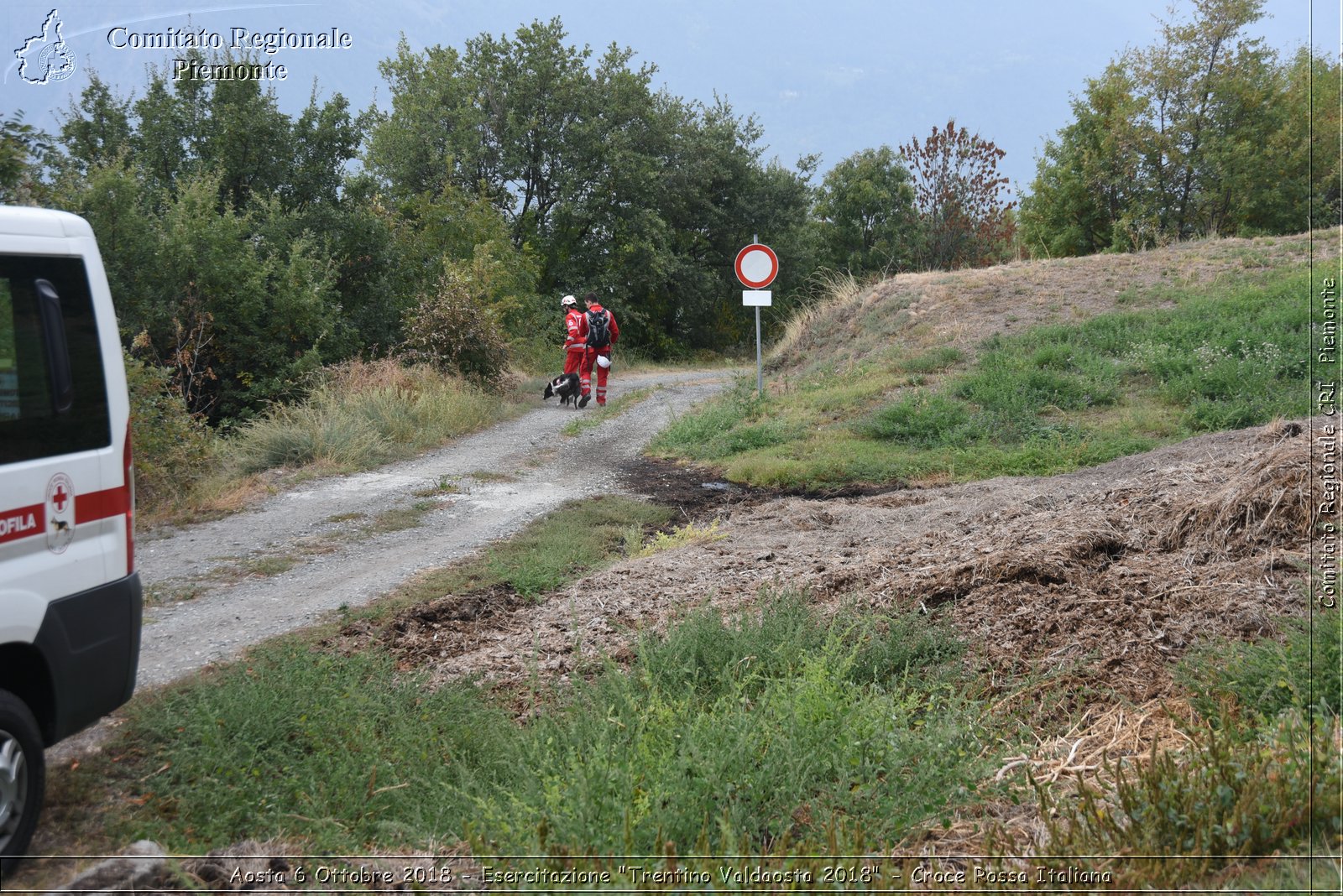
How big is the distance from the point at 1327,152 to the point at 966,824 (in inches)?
1318

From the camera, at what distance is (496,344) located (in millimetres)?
18578

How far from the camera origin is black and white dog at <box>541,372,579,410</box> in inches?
702

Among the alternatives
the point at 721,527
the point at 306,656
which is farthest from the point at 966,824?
the point at 721,527

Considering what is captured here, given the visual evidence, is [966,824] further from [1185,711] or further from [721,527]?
[721,527]

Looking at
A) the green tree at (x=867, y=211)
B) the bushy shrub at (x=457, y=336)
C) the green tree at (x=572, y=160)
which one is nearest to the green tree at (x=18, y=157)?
the bushy shrub at (x=457, y=336)

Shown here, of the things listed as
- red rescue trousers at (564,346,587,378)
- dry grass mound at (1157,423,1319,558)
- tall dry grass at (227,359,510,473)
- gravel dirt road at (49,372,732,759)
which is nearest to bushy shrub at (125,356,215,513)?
gravel dirt road at (49,372,732,759)

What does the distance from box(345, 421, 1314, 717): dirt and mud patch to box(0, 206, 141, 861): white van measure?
175 centimetres

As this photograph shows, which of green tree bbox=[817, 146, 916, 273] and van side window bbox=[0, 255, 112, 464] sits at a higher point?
green tree bbox=[817, 146, 916, 273]

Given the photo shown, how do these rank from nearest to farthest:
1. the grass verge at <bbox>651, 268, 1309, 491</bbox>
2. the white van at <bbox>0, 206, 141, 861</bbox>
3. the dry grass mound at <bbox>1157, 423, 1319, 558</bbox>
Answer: the white van at <bbox>0, 206, 141, 861</bbox>, the dry grass mound at <bbox>1157, 423, 1319, 558</bbox>, the grass verge at <bbox>651, 268, 1309, 491</bbox>

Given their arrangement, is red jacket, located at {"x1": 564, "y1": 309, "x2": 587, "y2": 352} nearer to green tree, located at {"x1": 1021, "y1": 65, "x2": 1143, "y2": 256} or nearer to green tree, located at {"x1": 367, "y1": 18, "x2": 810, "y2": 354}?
green tree, located at {"x1": 367, "y1": 18, "x2": 810, "y2": 354}

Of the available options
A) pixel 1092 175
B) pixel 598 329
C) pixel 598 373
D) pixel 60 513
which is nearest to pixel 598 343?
pixel 598 329

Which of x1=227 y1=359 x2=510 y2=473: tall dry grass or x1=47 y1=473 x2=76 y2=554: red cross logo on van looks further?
x1=227 y1=359 x2=510 y2=473: tall dry grass

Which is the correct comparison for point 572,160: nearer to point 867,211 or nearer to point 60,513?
point 867,211

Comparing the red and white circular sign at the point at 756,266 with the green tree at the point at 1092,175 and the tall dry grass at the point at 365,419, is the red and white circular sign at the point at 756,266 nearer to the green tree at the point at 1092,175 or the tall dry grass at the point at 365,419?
the tall dry grass at the point at 365,419
